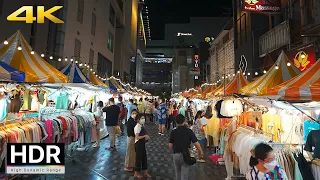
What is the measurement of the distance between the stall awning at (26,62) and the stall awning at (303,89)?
5310 mm

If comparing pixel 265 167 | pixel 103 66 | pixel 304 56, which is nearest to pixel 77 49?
pixel 103 66

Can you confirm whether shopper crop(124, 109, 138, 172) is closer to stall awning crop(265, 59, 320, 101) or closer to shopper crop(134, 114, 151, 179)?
shopper crop(134, 114, 151, 179)

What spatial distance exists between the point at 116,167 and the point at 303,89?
5412 millimetres

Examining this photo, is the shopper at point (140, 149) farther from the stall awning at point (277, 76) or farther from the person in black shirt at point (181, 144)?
the stall awning at point (277, 76)

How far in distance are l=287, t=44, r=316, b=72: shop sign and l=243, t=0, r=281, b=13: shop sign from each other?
10.3 ft

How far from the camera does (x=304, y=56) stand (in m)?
10.4

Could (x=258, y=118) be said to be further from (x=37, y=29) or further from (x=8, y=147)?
(x=37, y=29)

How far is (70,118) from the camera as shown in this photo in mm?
7406

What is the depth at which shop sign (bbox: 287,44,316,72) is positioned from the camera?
391 inches

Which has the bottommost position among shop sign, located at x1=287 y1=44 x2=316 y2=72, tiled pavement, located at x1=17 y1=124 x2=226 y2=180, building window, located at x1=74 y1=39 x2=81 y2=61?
tiled pavement, located at x1=17 y1=124 x2=226 y2=180

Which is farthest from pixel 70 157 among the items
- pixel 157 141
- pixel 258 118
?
pixel 258 118

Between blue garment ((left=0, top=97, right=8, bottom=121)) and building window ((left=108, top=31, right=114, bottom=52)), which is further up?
building window ((left=108, top=31, right=114, bottom=52))

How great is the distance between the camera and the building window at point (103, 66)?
880 inches

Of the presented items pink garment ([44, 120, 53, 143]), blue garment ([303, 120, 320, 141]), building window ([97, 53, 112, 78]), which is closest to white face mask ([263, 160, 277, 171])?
blue garment ([303, 120, 320, 141])
